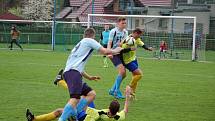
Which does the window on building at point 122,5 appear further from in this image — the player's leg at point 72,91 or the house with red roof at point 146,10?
the player's leg at point 72,91

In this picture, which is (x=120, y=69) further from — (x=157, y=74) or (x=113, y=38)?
(x=157, y=74)

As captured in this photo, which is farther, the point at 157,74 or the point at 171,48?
the point at 171,48

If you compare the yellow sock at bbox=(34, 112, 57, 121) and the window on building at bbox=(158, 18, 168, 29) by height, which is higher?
the window on building at bbox=(158, 18, 168, 29)

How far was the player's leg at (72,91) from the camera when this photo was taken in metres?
9.36

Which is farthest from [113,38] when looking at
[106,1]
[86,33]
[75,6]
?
[75,6]

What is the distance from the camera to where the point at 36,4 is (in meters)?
80.6

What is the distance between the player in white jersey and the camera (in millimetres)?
9438

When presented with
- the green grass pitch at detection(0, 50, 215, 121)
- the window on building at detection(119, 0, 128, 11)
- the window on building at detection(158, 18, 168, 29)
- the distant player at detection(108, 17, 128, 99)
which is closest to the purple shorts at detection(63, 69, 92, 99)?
the green grass pitch at detection(0, 50, 215, 121)

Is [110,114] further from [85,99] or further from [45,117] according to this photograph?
[45,117]

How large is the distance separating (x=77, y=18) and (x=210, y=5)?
15556 millimetres

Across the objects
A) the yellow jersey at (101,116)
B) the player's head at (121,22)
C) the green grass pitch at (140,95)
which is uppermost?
the player's head at (121,22)

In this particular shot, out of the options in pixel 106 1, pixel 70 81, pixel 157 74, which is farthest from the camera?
pixel 106 1

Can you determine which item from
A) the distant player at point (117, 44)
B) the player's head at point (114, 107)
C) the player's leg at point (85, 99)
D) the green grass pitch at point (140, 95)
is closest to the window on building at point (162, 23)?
the green grass pitch at point (140, 95)

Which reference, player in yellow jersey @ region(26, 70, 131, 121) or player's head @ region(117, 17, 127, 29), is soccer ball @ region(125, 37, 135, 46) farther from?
player in yellow jersey @ region(26, 70, 131, 121)
